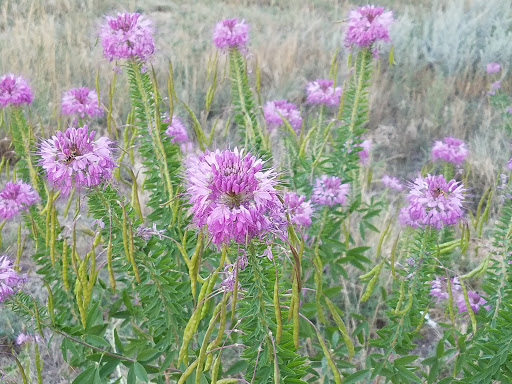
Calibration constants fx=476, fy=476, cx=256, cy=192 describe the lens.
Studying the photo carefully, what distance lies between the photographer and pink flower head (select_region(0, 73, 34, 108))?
7.98 feet

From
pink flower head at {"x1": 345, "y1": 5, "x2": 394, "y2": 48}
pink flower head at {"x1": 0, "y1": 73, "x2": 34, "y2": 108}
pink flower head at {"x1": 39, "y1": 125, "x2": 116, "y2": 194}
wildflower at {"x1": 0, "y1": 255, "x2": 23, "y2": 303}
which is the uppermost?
pink flower head at {"x1": 345, "y1": 5, "x2": 394, "y2": 48}

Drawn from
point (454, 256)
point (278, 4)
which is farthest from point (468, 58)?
point (278, 4)

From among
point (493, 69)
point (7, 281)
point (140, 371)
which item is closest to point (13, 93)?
point (7, 281)

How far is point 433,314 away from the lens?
3330mm

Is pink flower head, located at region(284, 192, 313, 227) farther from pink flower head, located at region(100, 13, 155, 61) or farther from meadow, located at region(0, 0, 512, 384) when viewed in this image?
pink flower head, located at region(100, 13, 155, 61)

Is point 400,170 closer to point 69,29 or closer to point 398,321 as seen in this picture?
point 398,321

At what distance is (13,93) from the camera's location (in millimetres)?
2477

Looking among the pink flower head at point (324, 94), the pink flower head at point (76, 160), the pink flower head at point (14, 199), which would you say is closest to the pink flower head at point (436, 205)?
the pink flower head at point (76, 160)

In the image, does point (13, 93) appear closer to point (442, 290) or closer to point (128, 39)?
point (128, 39)

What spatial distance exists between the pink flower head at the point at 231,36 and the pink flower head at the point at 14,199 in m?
1.27

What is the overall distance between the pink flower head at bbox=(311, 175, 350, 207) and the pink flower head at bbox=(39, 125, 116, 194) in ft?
4.50

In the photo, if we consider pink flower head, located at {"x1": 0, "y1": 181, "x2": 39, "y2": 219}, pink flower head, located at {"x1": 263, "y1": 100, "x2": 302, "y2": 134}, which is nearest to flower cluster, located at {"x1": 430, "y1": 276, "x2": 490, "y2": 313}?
pink flower head, located at {"x1": 263, "y1": 100, "x2": 302, "y2": 134}

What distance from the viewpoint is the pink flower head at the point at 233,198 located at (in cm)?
113

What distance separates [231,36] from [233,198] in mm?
1724
